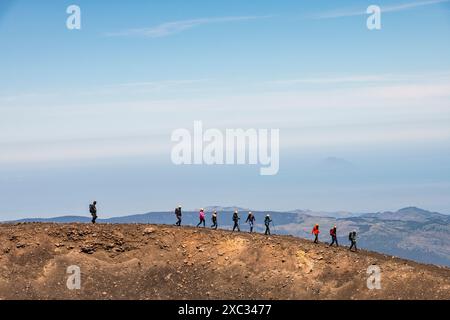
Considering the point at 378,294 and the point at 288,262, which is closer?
the point at 378,294
